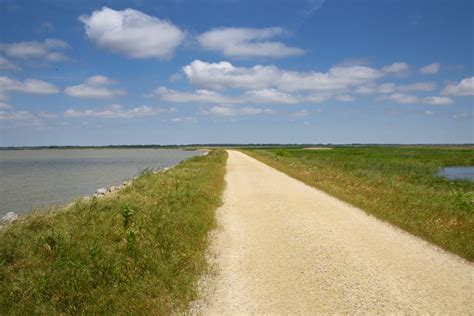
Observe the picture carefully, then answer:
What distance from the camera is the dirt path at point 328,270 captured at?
6.58 meters

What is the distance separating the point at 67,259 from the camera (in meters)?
8.17

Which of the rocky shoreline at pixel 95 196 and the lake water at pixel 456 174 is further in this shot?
the lake water at pixel 456 174

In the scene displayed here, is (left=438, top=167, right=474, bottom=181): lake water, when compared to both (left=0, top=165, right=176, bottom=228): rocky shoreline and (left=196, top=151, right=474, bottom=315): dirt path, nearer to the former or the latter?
(left=0, top=165, right=176, bottom=228): rocky shoreline

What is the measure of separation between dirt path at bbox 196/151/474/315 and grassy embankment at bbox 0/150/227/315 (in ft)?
2.17

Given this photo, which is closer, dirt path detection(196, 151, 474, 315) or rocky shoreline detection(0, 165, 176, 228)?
dirt path detection(196, 151, 474, 315)

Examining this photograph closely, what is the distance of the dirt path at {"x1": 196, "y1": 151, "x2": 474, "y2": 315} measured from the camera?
6.58 meters

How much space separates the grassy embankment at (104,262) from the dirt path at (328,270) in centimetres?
66

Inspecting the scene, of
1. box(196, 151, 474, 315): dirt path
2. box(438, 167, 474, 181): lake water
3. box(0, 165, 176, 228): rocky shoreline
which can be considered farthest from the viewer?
box(438, 167, 474, 181): lake water

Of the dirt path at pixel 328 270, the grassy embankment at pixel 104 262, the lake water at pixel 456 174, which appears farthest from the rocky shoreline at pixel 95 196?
the lake water at pixel 456 174

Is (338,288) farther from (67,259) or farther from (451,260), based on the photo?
(67,259)

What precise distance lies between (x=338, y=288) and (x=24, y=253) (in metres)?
6.73

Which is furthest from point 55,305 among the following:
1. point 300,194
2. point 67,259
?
point 300,194

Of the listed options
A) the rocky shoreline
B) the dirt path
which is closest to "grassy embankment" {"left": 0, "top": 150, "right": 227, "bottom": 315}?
the dirt path

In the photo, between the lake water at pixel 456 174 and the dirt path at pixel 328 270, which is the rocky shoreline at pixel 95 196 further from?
the lake water at pixel 456 174
